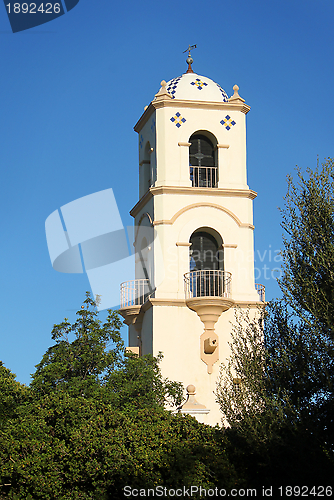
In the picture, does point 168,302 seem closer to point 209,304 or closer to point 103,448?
point 209,304

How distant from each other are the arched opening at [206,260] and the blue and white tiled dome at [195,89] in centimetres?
554

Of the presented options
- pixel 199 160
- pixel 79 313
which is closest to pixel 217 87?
pixel 199 160

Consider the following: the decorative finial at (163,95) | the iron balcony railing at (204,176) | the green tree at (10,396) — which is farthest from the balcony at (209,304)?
the decorative finial at (163,95)

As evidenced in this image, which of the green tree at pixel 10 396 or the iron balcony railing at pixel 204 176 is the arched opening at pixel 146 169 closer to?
the iron balcony railing at pixel 204 176

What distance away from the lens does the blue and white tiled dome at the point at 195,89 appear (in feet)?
107

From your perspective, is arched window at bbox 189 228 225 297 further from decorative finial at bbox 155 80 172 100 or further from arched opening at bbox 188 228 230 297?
decorative finial at bbox 155 80 172 100

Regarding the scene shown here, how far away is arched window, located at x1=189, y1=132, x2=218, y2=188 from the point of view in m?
32.6

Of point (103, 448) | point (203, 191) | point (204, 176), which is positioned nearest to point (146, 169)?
point (204, 176)

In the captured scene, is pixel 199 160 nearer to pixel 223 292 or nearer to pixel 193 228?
pixel 193 228

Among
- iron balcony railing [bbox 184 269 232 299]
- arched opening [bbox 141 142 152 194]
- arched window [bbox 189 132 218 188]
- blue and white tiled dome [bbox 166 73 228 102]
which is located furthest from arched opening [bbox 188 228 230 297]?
blue and white tiled dome [bbox 166 73 228 102]

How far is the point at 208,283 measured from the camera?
3120cm

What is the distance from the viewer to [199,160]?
3288cm
